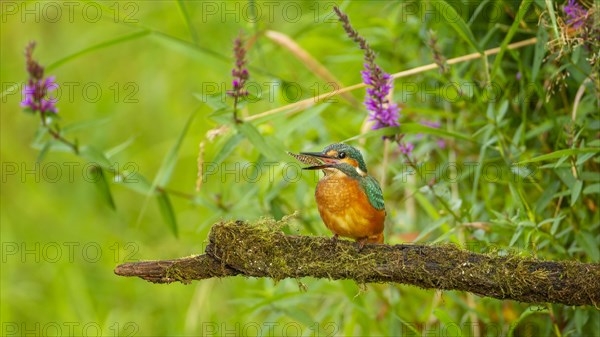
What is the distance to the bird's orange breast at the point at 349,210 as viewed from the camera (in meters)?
2.75

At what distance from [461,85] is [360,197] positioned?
75 cm

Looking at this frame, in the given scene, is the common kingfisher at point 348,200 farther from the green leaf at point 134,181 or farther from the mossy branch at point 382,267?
the green leaf at point 134,181

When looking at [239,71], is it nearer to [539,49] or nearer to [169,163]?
[169,163]

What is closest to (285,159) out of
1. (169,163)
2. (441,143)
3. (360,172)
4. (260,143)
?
(260,143)

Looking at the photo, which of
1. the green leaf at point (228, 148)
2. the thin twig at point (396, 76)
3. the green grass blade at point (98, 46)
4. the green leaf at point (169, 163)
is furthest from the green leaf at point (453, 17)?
the green grass blade at point (98, 46)

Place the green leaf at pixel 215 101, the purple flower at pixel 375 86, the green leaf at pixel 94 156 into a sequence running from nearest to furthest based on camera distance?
1. the purple flower at pixel 375 86
2. the green leaf at pixel 215 101
3. the green leaf at pixel 94 156

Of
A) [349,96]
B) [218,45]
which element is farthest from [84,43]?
[349,96]

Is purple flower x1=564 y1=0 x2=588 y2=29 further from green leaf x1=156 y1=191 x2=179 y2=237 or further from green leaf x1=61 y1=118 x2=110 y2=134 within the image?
green leaf x1=61 y1=118 x2=110 y2=134

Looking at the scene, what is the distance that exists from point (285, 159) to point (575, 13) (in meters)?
1.19

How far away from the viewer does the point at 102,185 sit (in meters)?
3.71

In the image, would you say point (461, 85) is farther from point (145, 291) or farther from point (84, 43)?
point (84, 43)

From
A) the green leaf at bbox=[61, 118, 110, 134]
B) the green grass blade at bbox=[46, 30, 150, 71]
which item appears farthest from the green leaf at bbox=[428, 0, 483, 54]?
the green leaf at bbox=[61, 118, 110, 134]

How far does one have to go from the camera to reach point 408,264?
7.98 ft

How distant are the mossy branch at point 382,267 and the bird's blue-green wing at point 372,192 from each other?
0.90ft
